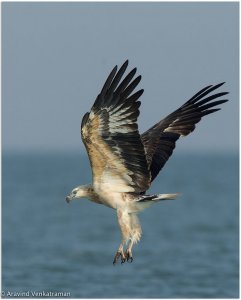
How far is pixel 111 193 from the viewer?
13.0 m

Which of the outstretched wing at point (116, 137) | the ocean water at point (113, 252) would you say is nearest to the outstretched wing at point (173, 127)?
the outstretched wing at point (116, 137)

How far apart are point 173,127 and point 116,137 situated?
2726 mm

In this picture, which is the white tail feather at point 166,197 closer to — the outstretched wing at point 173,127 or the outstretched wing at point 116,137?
the outstretched wing at point 116,137

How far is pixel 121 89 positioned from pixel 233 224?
38.2m

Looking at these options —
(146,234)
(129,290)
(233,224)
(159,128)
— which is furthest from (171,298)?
(233,224)

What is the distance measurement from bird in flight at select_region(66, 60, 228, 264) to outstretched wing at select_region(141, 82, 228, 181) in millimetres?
179

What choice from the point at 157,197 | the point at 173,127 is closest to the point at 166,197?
the point at 157,197

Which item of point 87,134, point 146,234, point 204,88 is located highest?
point 146,234

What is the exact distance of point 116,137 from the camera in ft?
41.0

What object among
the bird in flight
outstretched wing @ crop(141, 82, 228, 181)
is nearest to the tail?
the bird in flight

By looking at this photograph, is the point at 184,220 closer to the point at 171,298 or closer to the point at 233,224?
the point at 233,224

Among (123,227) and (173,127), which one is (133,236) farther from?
(173,127)

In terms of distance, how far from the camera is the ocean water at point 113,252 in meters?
28.1

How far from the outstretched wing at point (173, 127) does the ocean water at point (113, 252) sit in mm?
11374
